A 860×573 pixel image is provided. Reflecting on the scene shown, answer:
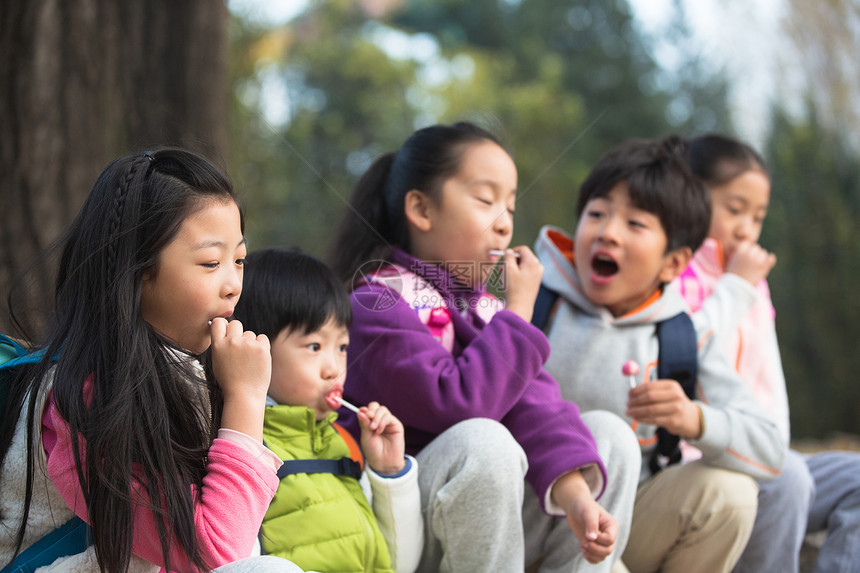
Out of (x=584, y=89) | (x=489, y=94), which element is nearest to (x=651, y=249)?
(x=489, y=94)

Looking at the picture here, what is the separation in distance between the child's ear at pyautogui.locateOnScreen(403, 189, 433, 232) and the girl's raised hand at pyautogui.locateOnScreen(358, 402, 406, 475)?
1.79 ft

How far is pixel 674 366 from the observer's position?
2.10 meters

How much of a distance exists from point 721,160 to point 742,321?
593 mm

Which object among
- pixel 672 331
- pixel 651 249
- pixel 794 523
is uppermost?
pixel 651 249

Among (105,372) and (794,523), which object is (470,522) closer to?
(105,372)

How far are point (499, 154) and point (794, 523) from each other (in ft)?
4.03

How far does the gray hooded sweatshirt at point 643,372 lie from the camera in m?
2.02

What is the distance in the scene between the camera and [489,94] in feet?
26.9

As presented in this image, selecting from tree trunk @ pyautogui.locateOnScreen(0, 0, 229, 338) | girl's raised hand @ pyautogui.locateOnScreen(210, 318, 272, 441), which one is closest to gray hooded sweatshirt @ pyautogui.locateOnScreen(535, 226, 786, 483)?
girl's raised hand @ pyautogui.locateOnScreen(210, 318, 272, 441)

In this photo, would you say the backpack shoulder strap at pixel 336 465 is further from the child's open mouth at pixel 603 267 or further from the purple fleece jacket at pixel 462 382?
the child's open mouth at pixel 603 267

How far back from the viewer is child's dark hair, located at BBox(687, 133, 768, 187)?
2717mm

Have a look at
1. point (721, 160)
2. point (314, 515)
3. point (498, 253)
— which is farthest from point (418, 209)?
point (721, 160)

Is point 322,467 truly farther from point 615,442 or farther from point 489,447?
point 615,442

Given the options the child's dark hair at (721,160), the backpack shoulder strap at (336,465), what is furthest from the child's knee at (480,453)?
the child's dark hair at (721,160)
